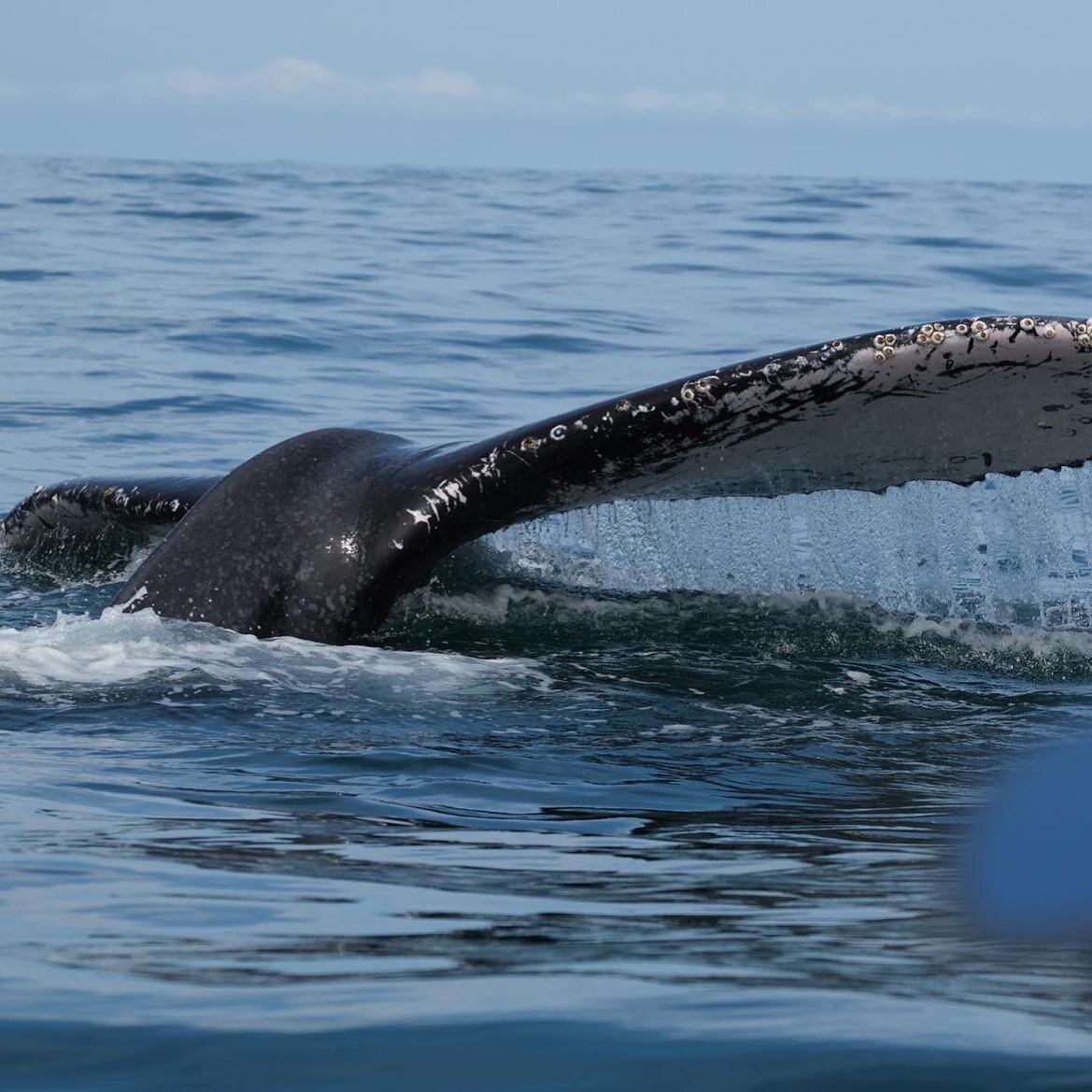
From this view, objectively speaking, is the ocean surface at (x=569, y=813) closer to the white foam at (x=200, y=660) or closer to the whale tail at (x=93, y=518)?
the white foam at (x=200, y=660)

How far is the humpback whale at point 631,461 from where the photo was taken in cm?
515

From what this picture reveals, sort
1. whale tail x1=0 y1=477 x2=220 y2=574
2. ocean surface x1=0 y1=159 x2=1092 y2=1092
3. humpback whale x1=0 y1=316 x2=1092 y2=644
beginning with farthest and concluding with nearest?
whale tail x1=0 y1=477 x2=220 y2=574 → humpback whale x1=0 y1=316 x2=1092 y2=644 → ocean surface x1=0 y1=159 x2=1092 y2=1092

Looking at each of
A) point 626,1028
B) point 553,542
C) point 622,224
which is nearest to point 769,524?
point 553,542

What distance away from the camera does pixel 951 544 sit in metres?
7.00

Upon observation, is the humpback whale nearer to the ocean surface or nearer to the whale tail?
the ocean surface

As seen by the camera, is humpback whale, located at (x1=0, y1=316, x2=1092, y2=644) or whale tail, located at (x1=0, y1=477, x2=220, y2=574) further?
whale tail, located at (x1=0, y1=477, x2=220, y2=574)

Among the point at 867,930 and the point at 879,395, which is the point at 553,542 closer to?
the point at 879,395

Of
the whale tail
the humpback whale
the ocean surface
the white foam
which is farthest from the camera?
the whale tail

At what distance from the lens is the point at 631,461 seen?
213 inches

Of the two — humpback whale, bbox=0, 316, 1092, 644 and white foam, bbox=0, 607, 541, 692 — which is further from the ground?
humpback whale, bbox=0, 316, 1092, 644

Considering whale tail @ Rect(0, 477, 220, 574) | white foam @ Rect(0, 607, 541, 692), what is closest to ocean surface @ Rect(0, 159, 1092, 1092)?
white foam @ Rect(0, 607, 541, 692)

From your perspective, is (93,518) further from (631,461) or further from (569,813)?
(569,813)

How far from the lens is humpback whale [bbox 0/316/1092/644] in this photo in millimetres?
5152

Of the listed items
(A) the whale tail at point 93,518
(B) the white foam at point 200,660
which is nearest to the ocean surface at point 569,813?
(B) the white foam at point 200,660
